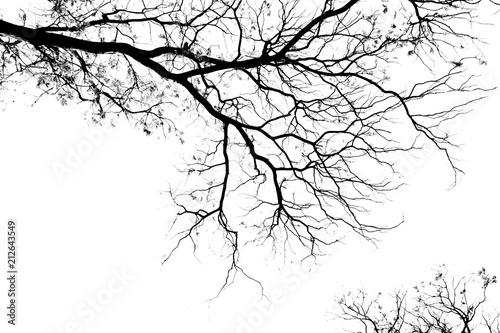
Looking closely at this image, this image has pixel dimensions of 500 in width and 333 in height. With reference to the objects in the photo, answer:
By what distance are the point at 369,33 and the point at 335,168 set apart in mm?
2095

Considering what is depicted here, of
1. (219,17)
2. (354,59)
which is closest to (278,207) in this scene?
(354,59)

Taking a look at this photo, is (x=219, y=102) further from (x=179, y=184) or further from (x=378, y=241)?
(x=378, y=241)

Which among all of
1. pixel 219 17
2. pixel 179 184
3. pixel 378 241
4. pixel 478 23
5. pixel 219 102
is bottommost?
pixel 378 241

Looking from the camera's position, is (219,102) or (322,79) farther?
(219,102)

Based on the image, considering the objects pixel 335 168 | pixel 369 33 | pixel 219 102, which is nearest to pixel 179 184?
pixel 219 102

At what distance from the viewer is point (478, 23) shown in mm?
6211

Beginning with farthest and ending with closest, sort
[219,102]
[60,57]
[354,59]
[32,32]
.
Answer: [219,102], [60,57], [354,59], [32,32]

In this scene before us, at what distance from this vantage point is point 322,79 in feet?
22.3

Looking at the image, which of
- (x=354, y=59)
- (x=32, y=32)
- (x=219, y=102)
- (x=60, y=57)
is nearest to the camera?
(x=32, y=32)

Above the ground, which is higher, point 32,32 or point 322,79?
point 32,32

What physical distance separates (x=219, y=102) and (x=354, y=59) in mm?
2384

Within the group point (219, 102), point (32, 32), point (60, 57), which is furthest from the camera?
point (219, 102)

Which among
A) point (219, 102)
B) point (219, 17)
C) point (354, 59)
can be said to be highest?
point (219, 17)

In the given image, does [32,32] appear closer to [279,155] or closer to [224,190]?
[224,190]
